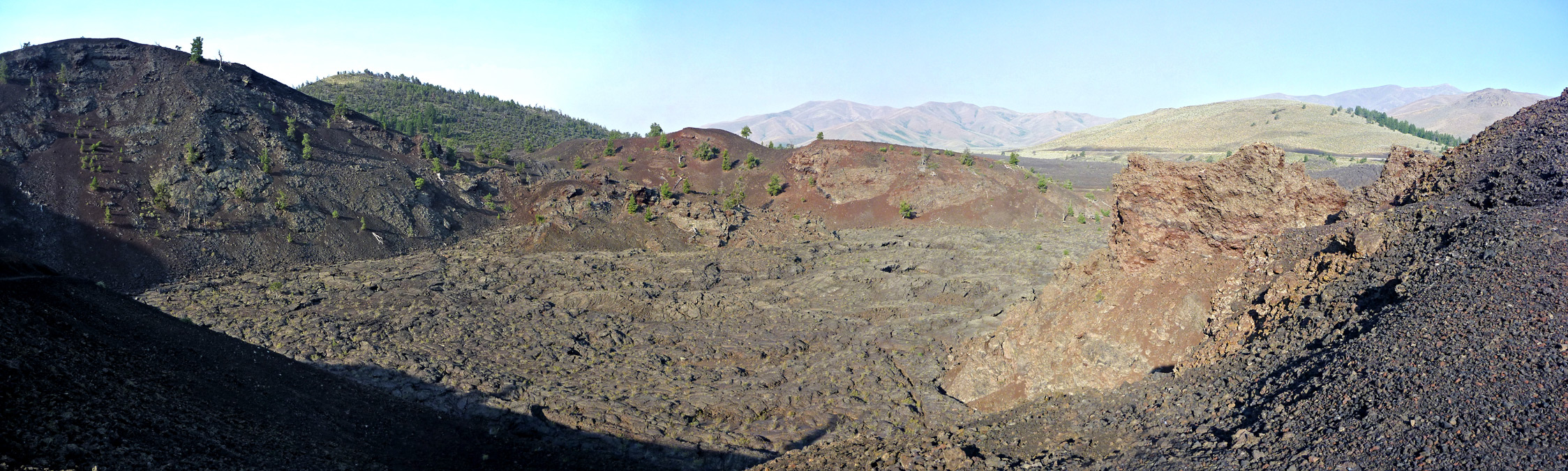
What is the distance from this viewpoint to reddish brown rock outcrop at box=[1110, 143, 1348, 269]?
14.5 m

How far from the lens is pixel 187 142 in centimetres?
3300

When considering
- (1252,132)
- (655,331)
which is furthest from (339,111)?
(1252,132)

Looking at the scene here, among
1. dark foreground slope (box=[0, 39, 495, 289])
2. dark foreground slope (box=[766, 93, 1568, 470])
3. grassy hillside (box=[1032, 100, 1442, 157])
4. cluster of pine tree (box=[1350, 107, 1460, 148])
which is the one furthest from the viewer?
grassy hillside (box=[1032, 100, 1442, 157])

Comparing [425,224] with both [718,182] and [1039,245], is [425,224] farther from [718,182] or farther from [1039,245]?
[1039,245]

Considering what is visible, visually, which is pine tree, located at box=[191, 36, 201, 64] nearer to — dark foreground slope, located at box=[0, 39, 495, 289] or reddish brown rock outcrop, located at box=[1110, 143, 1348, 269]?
dark foreground slope, located at box=[0, 39, 495, 289]

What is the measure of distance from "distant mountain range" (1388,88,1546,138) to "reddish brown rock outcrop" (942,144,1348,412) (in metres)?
149

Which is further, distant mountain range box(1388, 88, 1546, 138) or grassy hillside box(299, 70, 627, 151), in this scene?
distant mountain range box(1388, 88, 1546, 138)

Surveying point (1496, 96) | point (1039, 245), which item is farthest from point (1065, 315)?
point (1496, 96)

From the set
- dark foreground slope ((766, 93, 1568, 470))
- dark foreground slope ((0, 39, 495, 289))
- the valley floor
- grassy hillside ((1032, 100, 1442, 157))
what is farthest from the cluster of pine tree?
dark foreground slope ((0, 39, 495, 289))

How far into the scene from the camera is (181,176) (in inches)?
1222

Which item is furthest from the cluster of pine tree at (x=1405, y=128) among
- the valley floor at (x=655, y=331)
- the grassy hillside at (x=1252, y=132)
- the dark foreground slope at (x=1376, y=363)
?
the dark foreground slope at (x=1376, y=363)

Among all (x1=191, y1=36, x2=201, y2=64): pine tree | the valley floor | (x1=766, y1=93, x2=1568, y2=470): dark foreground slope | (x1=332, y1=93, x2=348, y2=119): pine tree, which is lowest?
the valley floor

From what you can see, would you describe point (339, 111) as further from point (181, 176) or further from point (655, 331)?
point (655, 331)

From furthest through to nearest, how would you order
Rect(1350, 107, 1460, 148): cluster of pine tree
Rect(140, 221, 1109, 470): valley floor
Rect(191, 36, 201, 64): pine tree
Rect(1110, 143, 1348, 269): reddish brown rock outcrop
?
Rect(1350, 107, 1460, 148): cluster of pine tree, Rect(191, 36, 201, 64): pine tree, Rect(140, 221, 1109, 470): valley floor, Rect(1110, 143, 1348, 269): reddish brown rock outcrop
